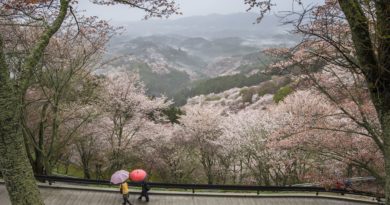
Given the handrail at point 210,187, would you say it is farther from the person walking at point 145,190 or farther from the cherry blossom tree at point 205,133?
the cherry blossom tree at point 205,133

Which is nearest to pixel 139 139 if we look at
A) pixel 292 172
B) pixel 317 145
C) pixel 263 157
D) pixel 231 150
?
pixel 231 150

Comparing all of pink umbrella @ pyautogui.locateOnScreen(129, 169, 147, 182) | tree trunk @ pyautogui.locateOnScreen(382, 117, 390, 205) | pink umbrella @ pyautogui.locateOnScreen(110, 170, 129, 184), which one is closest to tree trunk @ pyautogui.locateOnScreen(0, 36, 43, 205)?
tree trunk @ pyautogui.locateOnScreen(382, 117, 390, 205)

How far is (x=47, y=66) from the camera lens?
1488 centimetres

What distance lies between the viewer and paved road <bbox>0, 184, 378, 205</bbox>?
12.6 m

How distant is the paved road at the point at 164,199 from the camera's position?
41.5 ft

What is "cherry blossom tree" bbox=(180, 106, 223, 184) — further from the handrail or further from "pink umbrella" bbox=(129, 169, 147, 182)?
"pink umbrella" bbox=(129, 169, 147, 182)

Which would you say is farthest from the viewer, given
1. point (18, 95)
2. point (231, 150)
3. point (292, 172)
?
point (231, 150)

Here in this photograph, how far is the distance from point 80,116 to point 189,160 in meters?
11.1

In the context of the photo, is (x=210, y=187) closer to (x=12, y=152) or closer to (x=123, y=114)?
(x=12, y=152)

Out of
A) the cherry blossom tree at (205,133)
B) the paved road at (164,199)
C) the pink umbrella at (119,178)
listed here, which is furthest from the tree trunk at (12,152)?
the cherry blossom tree at (205,133)

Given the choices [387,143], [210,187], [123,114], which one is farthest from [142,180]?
[123,114]

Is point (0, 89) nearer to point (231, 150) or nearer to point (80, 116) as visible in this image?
point (80, 116)

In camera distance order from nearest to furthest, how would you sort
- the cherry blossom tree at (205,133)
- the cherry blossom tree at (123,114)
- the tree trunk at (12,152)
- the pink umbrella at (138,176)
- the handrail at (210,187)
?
the tree trunk at (12,152), the pink umbrella at (138,176), the handrail at (210,187), the cherry blossom tree at (123,114), the cherry blossom tree at (205,133)

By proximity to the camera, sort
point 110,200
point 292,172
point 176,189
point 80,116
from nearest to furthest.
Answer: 1. point 110,200
2. point 176,189
3. point 80,116
4. point 292,172
